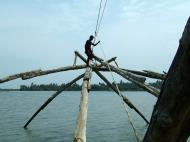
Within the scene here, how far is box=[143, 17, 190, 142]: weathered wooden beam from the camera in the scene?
5.33ft

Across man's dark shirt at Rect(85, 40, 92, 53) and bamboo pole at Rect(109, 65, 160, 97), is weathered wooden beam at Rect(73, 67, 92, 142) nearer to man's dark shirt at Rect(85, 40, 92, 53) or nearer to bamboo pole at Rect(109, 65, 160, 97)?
bamboo pole at Rect(109, 65, 160, 97)

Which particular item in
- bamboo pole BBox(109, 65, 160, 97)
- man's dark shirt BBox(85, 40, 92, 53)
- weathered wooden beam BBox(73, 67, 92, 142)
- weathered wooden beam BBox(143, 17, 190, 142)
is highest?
man's dark shirt BBox(85, 40, 92, 53)

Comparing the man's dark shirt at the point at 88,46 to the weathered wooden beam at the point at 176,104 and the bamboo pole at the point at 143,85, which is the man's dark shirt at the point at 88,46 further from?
the weathered wooden beam at the point at 176,104

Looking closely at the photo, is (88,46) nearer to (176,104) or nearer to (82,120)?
(82,120)

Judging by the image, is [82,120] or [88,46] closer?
[82,120]

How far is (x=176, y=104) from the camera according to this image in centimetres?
171

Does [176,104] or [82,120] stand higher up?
[176,104]

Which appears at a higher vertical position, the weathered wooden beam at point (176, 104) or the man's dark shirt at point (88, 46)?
the man's dark shirt at point (88, 46)

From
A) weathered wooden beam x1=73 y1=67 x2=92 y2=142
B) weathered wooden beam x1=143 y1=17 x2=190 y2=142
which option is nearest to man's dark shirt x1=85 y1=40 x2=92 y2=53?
weathered wooden beam x1=73 y1=67 x2=92 y2=142

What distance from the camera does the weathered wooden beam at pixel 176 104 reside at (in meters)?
1.63

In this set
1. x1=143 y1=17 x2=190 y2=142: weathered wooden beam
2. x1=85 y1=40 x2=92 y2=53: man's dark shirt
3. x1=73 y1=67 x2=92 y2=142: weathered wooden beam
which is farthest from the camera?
x1=85 y1=40 x2=92 y2=53: man's dark shirt

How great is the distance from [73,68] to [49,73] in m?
1.15

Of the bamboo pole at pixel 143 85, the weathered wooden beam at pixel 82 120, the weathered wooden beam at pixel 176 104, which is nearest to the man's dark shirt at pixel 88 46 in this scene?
the bamboo pole at pixel 143 85

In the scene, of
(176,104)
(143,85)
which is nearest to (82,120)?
(176,104)
